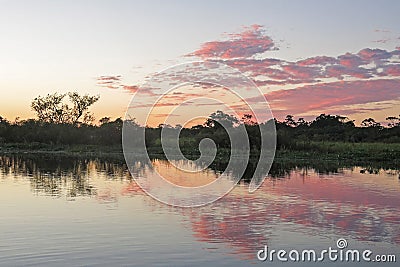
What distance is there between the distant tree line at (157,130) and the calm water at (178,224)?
1249 inches

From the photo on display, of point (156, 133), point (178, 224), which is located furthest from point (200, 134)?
point (178, 224)

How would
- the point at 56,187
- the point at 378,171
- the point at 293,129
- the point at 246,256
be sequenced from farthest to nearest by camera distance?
the point at 293,129, the point at 378,171, the point at 56,187, the point at 246,256

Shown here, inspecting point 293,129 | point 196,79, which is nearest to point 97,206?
point 196,79

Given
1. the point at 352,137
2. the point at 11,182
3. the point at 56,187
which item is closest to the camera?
the point at 56,187

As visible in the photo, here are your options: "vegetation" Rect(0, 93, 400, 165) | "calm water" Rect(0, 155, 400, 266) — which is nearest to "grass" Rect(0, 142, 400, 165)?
"vegetation" Rect(0, 93, 400, 165)

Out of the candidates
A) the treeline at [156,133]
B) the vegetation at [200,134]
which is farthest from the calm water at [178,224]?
the treeline at [156,133]

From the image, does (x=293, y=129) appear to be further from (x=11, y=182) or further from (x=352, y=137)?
(x=11, y=182)

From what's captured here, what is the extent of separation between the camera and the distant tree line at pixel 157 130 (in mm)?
55812

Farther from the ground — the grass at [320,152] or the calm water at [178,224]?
the grass at [320,152]

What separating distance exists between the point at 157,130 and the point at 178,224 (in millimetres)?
54868

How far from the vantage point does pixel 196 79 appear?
60.5 ft

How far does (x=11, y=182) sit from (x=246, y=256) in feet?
53.3

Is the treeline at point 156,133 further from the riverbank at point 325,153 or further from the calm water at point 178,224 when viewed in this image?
the calm water at point 178,224

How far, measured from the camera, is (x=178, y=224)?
48.7ft
